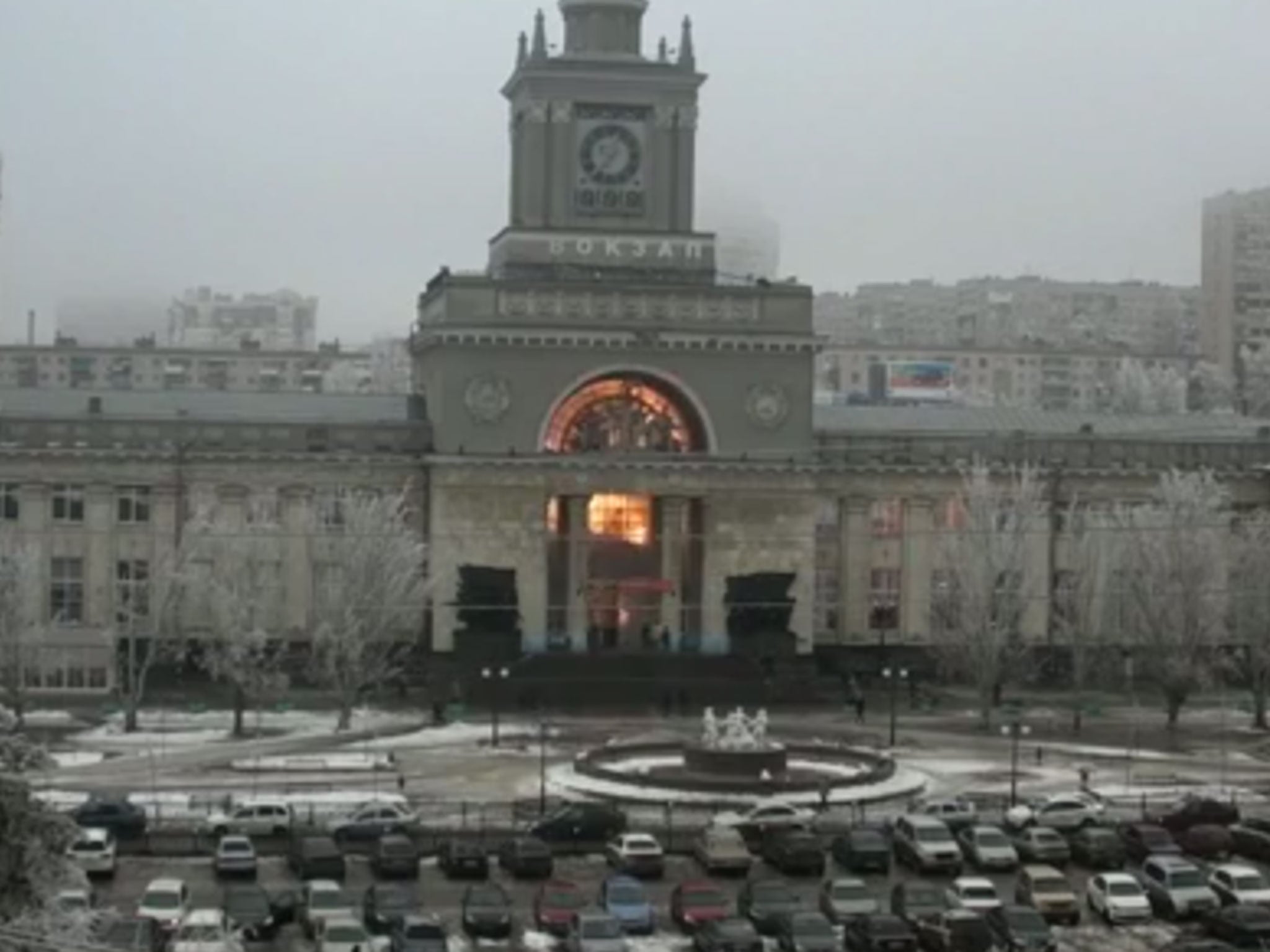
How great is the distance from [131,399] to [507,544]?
48.9 ft

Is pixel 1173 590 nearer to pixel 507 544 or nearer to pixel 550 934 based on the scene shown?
pixel 507 544

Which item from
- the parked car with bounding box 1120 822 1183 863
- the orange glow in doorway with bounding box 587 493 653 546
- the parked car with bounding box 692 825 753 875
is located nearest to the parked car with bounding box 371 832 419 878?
the parked car with bounding box 692 825 753 875

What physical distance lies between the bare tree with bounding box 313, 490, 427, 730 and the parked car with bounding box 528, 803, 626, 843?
18956 mm

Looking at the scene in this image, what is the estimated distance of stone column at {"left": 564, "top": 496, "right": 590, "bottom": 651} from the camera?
247ft

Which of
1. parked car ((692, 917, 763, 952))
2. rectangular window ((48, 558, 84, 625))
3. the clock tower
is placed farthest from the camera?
the clock tower

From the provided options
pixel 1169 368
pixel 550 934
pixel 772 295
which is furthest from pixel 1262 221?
pixel 550 934

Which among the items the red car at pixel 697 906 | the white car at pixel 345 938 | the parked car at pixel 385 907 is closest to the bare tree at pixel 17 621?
the parked car at pixel 385 907

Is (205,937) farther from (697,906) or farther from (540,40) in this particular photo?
(540,40)

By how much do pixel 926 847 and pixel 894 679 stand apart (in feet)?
93.6

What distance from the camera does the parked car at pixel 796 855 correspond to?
1678 inches

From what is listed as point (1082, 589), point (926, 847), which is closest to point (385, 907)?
point (926, 847)

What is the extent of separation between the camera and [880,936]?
35.5 metres

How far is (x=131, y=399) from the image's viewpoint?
7962 centimetres

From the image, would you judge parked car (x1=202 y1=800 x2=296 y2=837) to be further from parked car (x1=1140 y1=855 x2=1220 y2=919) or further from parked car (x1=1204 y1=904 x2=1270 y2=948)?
parked car (x1=1204 y1=904 x2=1270 y2=948)
